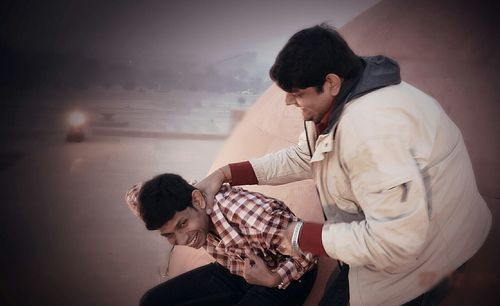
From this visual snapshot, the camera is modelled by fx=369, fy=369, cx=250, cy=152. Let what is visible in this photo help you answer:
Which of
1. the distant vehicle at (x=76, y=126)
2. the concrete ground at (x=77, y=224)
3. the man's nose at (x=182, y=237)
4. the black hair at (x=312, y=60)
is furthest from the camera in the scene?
the distant vehicle at (x=76, y=126)

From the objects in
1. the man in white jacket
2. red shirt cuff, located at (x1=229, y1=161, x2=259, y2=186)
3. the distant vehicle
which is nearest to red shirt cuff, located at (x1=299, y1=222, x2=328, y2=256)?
the man in white jacket

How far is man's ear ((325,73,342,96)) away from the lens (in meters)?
1.31

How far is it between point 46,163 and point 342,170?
18.4 ft

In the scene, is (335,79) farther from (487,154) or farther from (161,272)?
(161,272)

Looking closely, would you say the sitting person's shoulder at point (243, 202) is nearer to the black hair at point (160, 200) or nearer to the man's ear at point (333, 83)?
the black hair at point (160, 200)

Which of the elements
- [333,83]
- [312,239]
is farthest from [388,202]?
[333,83]

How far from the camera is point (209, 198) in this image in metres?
1.81

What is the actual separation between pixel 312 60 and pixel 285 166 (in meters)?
0.78

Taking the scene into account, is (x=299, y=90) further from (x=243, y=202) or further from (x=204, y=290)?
(x=204, y=290)

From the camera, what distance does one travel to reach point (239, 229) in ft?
5.55

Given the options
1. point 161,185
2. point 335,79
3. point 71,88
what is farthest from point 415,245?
point 71,88

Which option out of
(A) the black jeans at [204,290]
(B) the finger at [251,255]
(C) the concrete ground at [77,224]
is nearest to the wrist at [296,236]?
(B) the finger at [251,255]

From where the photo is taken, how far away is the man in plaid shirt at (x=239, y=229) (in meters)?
1.60

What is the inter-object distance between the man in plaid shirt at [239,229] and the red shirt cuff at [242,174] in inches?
4.2
